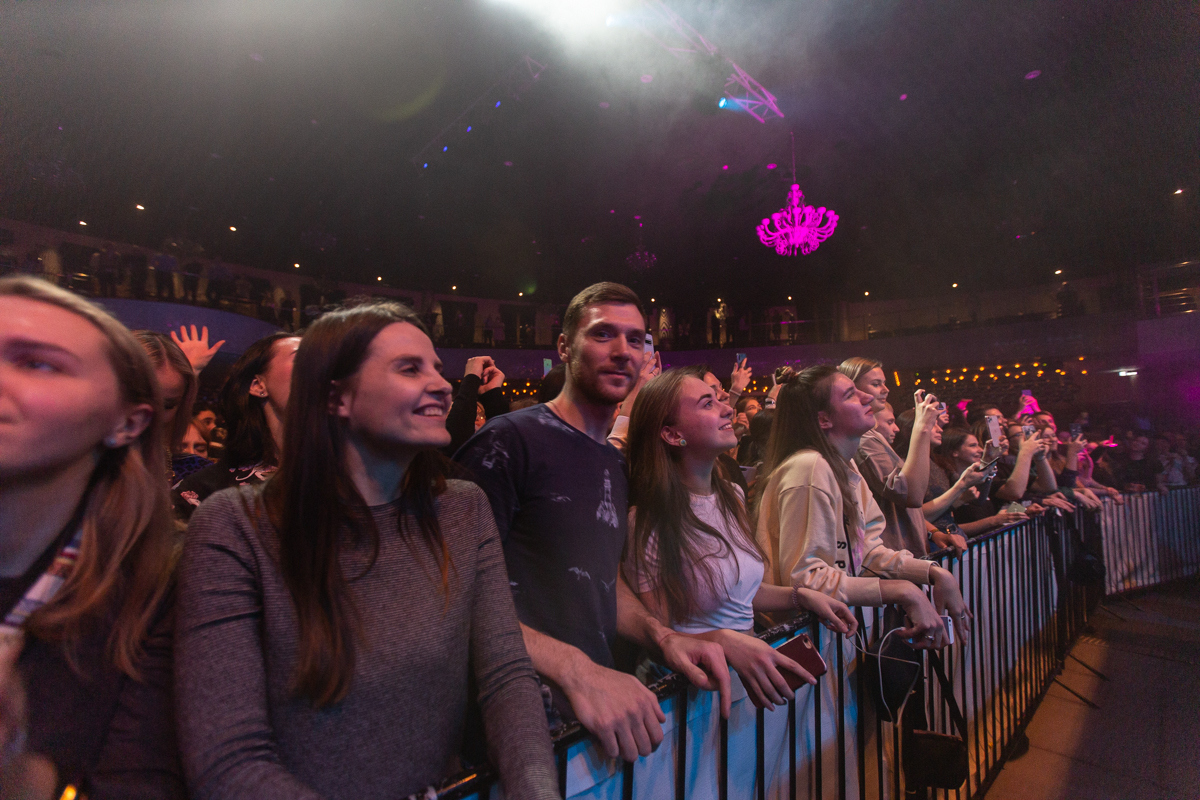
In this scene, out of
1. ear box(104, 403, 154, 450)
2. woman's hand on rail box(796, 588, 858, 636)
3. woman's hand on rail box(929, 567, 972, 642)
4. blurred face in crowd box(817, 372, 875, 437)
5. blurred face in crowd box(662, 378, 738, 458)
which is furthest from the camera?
blurred face in crowd box(817, 372, 875, 437)

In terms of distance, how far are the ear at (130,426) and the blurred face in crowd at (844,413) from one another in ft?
7.22

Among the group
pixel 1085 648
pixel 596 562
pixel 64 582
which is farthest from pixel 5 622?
pixel 1085 648

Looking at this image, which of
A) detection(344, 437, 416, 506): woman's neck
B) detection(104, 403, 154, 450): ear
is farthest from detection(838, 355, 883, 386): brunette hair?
detection(104, 403, 154, 450): ear

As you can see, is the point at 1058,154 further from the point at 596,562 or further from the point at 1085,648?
the point at 596,562

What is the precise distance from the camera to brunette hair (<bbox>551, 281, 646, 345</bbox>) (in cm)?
159

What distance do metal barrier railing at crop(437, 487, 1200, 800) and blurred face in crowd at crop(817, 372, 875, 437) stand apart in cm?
73

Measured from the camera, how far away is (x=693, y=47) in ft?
15.6

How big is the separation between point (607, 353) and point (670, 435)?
40 cm

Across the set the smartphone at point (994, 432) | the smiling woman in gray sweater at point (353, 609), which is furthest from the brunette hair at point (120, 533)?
the smartphone at point (994, 432)

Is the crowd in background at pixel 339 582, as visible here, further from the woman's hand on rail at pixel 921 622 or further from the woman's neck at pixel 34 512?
the woman's hand on rail at pixel 921 622

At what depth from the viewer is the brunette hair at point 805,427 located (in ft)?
6.94

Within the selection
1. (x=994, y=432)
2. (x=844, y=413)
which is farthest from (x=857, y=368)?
(x=994, y=432)

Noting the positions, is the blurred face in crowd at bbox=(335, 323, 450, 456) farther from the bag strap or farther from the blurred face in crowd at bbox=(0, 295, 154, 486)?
the bag strap

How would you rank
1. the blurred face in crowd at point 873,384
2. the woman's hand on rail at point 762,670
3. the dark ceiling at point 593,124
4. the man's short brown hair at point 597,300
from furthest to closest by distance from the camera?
the dark ceiling at point 593,124, the blurred face in crowd at point 873,384, the man's short brown hair at point 597,300, the woman's hand on rail at point 762,670
